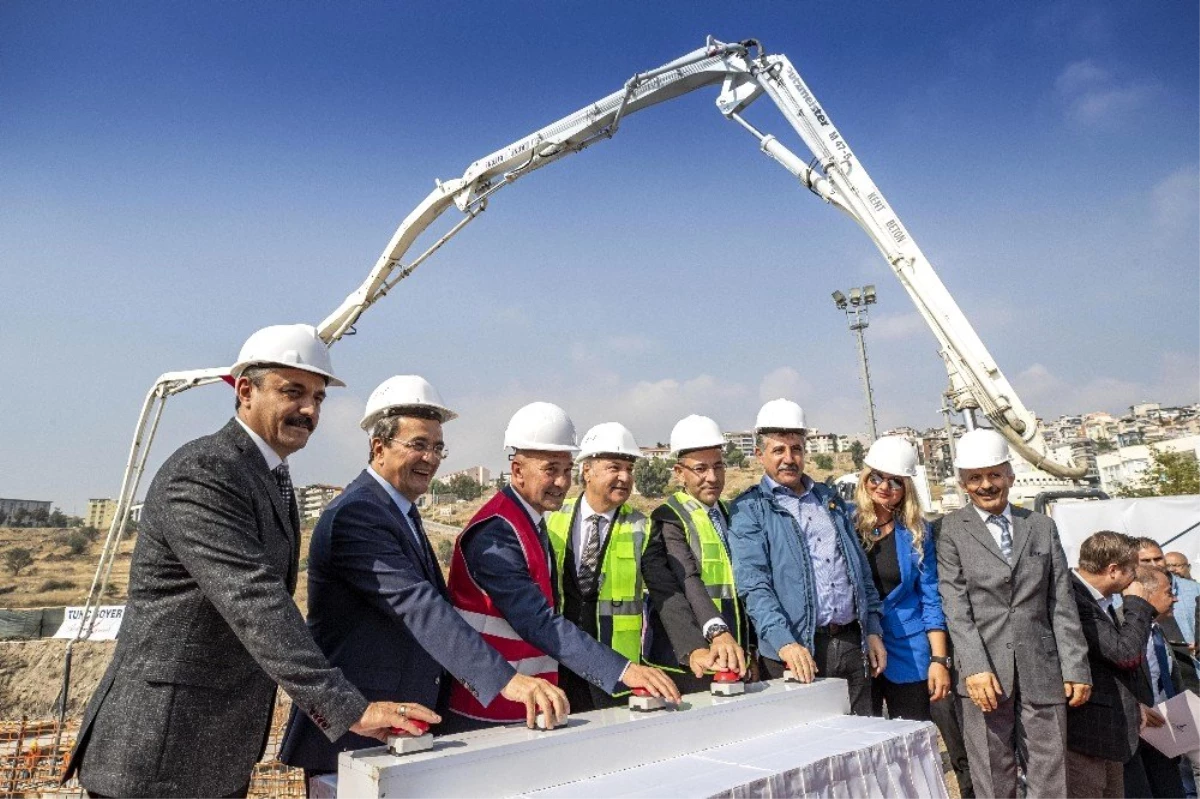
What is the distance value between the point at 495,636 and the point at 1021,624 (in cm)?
277

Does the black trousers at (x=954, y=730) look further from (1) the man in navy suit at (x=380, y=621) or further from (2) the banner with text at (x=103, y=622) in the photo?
(2) the banner with text at (x=103, y=622)

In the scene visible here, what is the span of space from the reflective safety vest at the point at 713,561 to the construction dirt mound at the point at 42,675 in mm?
25754

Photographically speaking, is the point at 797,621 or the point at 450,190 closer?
the point at 797,621

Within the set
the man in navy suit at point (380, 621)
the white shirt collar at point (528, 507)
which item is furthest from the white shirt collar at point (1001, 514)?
the man in navy suit at point (380, 621)

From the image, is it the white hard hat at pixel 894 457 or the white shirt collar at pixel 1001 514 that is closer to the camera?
the white shirt collar at pixel 1001 514

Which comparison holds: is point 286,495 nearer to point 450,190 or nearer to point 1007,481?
point 1007,481

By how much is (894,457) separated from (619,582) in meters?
1.76

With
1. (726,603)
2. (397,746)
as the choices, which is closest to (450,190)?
(726,603)

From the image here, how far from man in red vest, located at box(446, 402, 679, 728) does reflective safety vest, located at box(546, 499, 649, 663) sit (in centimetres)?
70

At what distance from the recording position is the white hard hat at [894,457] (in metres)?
4.13

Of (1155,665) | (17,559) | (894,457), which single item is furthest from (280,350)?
(17,559)

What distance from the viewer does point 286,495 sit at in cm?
219

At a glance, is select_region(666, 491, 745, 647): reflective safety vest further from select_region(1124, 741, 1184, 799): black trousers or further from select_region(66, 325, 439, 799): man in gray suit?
select_region(1124, 741, 1184, 799): black trousers

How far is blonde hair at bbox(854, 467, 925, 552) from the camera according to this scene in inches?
164
